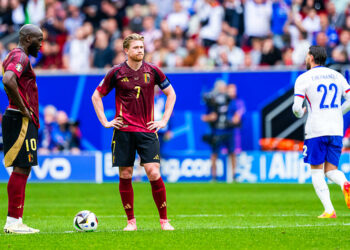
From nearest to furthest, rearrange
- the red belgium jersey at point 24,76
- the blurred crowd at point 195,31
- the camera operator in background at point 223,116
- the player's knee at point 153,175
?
the red belgium jersey at point 24,76 → the player's knee at point 153,175 → the camera operator in background at point 223,116 → the blurred crowd at point 195,31

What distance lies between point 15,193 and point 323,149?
13.8 feet

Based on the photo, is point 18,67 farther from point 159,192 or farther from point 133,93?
point 159,192

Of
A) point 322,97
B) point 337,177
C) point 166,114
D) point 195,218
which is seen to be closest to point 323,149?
point 337,177

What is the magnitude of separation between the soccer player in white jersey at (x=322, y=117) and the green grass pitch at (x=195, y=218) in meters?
0.64

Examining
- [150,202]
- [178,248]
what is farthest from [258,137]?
[178,248]

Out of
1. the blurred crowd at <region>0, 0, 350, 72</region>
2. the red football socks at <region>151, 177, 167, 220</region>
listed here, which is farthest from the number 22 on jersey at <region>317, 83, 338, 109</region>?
the blurred crowd at <region>0, 0, 350, 72</region>

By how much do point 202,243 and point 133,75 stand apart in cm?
231

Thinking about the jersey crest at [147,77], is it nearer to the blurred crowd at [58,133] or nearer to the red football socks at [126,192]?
the red football socks at [126,192]

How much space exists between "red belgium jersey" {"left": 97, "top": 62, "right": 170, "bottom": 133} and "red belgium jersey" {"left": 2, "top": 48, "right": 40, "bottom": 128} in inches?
31.8

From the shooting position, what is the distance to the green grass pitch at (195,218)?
8086 mm

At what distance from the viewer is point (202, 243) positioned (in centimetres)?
802

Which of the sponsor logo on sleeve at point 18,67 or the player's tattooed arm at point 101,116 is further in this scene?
the player's tattooed arm at point 101,116

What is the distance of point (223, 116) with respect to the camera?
66.2 ft

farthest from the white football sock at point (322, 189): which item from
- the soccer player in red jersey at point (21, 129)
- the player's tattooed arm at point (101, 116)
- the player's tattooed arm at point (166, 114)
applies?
the soccer player in red jersey at point (21, 129)
